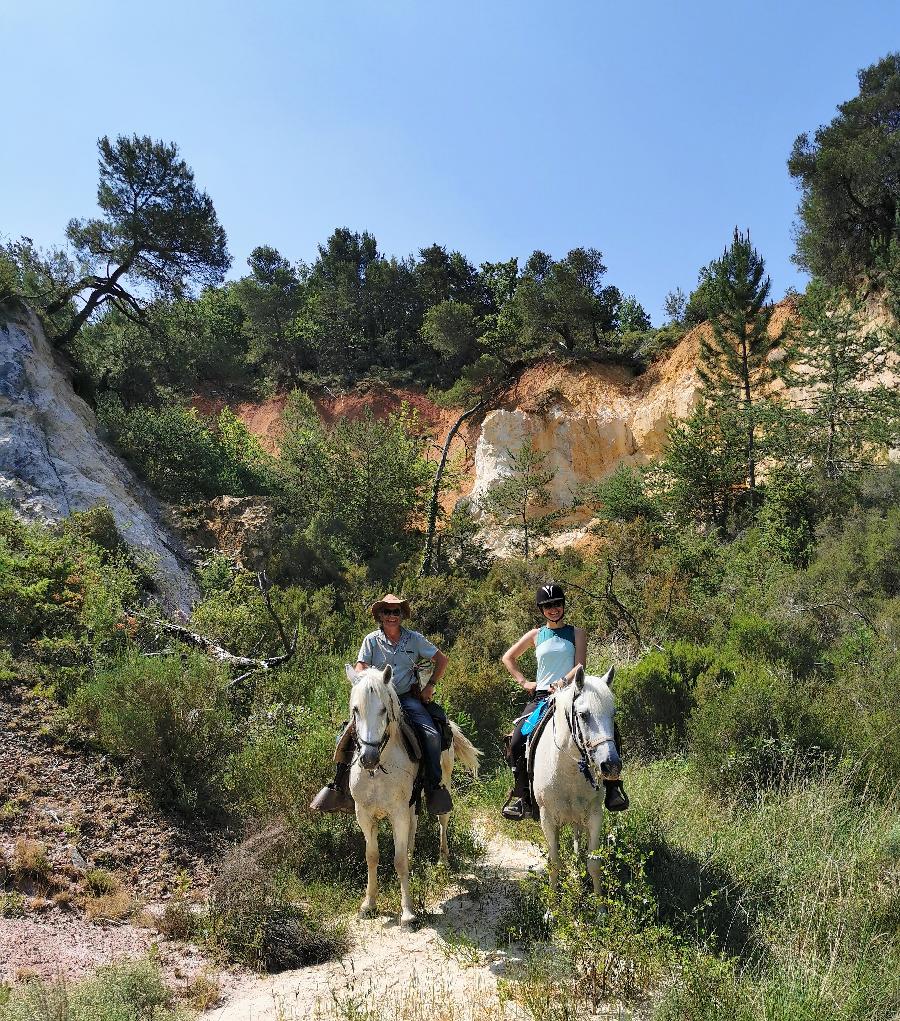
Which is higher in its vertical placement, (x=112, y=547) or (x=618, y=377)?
(x=618, y=377)

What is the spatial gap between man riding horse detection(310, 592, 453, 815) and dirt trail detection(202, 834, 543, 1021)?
88 centimetres

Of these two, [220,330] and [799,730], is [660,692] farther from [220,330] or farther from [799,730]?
[220,330]

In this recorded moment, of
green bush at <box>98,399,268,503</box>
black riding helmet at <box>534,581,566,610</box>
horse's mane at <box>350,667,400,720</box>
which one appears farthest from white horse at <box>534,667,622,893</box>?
green bush at <box>98,399,268,503</box>

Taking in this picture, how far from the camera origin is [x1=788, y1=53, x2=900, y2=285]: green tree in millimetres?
26484

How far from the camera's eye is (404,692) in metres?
6.12

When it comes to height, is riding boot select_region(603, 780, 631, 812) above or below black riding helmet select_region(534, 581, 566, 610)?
below

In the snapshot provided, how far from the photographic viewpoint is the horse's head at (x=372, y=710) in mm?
5242

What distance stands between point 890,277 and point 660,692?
1850cm

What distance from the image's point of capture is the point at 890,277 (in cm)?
2156

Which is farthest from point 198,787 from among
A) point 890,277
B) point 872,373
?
point 890,277

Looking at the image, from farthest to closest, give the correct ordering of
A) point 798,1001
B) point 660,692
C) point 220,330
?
1. point 220,330
2. point 660,692
3. point 798,1001

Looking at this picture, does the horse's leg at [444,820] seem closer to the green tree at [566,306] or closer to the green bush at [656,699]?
the green bush at [656,699]

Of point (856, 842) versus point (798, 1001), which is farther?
point (856, 842)

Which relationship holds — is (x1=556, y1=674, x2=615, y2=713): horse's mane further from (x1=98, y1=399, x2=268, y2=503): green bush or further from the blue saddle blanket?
(x1=98, y1=399, x2=268, y2=503): green bush
